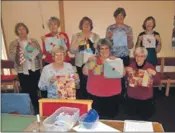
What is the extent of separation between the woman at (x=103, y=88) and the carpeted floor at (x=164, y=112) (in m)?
0.63

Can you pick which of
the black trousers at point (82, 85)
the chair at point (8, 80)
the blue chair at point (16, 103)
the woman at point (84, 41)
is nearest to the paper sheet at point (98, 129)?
the blue chair at point (16, 103)

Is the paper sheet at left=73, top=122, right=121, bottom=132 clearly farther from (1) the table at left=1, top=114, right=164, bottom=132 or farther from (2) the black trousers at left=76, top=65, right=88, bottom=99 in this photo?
(2) the black trousers at left=76, top=65, right=88, bottom=99

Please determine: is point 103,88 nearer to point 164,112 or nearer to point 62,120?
point 62,120

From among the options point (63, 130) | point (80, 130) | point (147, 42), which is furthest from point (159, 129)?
point (147, 42)

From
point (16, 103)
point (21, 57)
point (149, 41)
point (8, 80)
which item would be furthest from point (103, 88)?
point (8, 80)

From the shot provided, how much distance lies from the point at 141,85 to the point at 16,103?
1.34 m

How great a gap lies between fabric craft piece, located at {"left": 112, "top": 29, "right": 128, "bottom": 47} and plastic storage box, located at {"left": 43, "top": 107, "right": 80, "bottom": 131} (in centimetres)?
166

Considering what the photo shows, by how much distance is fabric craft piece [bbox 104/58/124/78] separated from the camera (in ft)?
8.69

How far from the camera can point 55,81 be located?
8.23 ft

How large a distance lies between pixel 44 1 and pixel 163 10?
2.20 metres

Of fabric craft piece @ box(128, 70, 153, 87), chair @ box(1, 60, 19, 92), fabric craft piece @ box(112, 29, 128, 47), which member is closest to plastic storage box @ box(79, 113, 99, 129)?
fabric craft piece @ box(128, 70, 153, 87)

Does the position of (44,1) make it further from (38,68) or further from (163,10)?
(163,10)

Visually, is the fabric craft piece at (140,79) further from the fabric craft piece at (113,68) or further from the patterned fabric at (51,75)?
the patterned fabric at (51,75)

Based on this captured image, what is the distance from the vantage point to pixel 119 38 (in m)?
3.34
